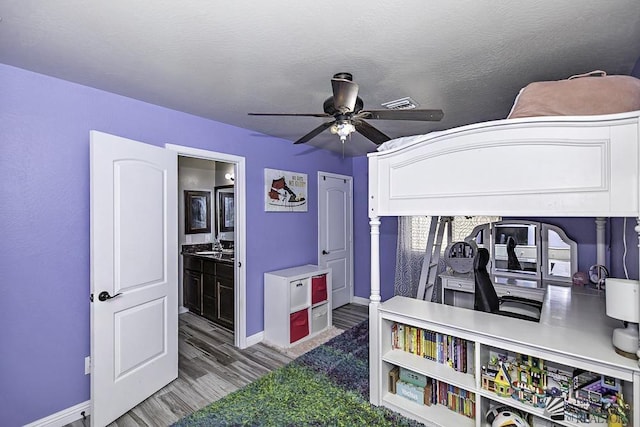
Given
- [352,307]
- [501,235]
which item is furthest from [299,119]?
[352,307]

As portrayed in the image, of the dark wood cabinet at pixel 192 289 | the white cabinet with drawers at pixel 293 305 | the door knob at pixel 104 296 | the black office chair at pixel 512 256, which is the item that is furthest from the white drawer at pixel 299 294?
the black office chair at pixel 512 256

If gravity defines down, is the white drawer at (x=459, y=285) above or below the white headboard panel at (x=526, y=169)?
below

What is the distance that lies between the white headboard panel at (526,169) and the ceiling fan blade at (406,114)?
150 mm

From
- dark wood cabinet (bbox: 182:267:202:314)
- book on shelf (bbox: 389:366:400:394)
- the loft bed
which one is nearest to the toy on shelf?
the loft bed

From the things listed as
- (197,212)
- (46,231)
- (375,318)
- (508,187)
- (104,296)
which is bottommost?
(375,318)

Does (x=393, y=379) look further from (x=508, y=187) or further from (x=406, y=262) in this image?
(x=406, y=262)

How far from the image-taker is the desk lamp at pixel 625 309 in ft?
4.23

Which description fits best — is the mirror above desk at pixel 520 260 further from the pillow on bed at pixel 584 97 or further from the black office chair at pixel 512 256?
the pillow on bed at pixel 584 97

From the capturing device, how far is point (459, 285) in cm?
350

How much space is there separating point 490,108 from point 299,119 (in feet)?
5.69

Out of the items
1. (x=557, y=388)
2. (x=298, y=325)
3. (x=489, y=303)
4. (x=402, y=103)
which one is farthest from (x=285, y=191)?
(x=557, y=388)

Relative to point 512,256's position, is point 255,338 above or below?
below

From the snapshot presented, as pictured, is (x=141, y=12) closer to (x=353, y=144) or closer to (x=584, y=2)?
(x=584, y=2)

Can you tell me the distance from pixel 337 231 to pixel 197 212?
2.20 metres
